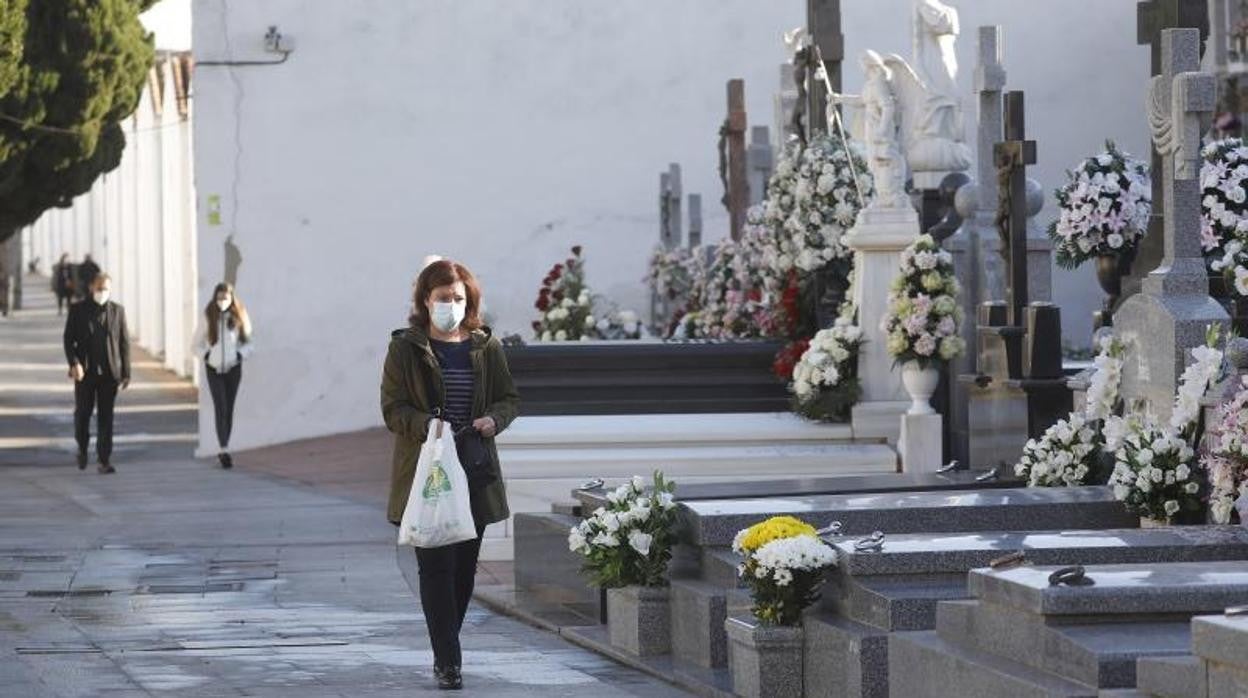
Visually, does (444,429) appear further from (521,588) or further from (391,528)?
(391,528)

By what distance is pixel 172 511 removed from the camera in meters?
17.8

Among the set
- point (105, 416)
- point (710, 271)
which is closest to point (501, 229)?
point (710, 271)

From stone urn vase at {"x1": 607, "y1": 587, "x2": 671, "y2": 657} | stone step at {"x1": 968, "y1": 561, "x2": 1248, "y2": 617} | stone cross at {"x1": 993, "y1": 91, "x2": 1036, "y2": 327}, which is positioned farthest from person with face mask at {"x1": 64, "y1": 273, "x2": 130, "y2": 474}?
stone step at {"x1": 968, "y1": 561, "x2": 1248, "y2": 617}

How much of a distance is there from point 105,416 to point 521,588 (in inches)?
363

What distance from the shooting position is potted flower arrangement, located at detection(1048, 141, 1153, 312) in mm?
13164

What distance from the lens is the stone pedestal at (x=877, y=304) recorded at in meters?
15.5

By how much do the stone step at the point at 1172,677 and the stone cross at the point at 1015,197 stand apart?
285 inches

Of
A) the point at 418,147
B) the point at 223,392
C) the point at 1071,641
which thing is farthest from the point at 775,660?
the point at 418,147

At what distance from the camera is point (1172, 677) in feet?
20.5

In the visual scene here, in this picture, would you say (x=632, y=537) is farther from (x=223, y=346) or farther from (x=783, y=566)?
(x=223, y=346)

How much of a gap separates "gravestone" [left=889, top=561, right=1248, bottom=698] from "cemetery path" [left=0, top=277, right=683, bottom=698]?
7.60 ft

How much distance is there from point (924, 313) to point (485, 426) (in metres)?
5.39

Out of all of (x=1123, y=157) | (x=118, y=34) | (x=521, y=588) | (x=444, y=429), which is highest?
(x=118, y=34)

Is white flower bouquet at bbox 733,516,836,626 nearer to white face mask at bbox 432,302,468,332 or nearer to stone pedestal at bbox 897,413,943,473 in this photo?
white face mask at bbox 432,302,468,332
